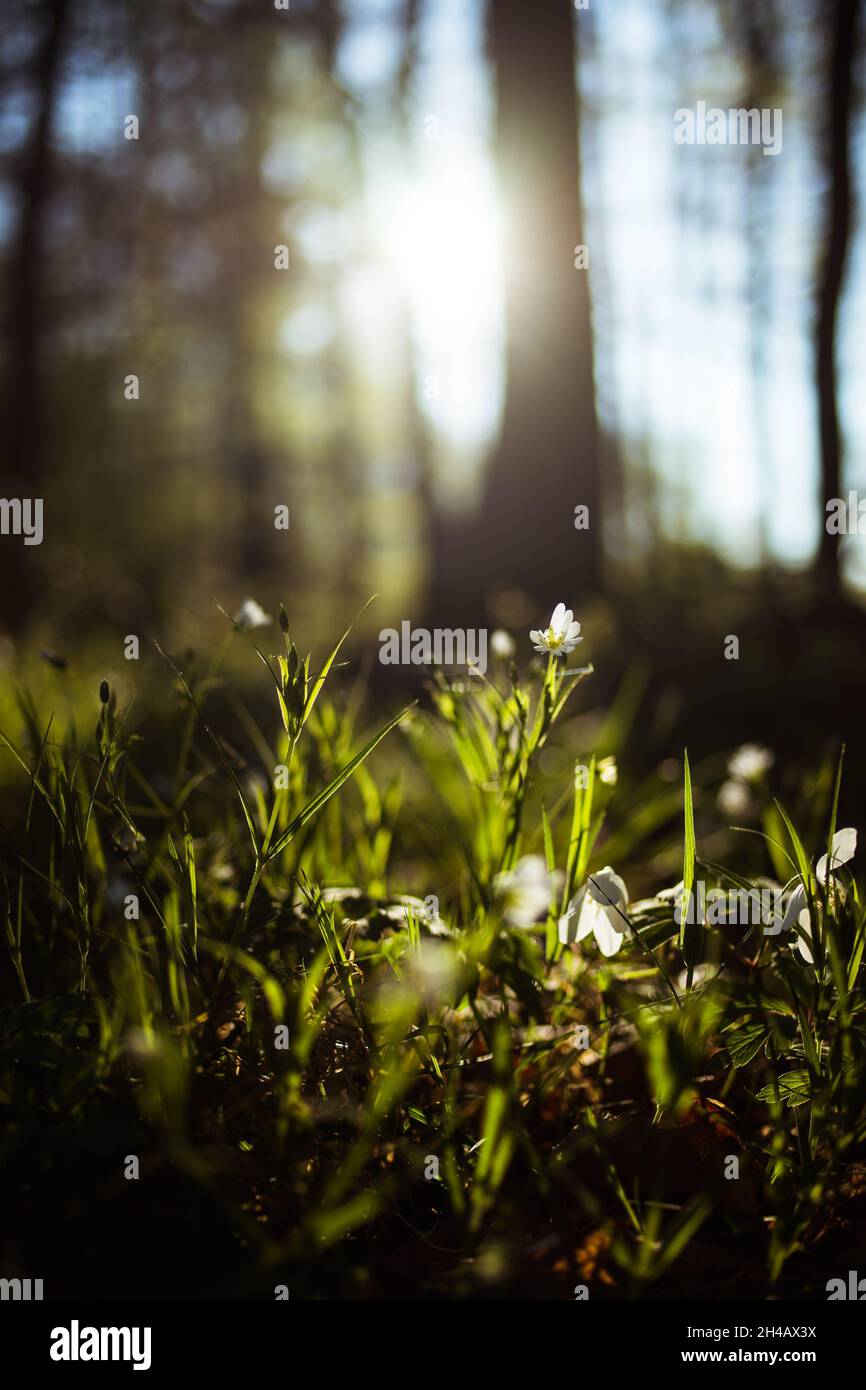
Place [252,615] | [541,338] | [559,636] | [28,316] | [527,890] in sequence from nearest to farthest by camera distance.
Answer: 1. [527,890]
2. [559,636]
3. [252,615]
4. [541,338]
5. [28,316]

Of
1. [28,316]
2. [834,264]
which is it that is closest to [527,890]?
[834,264]

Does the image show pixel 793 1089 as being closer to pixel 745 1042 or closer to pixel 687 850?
pixel 745 1042

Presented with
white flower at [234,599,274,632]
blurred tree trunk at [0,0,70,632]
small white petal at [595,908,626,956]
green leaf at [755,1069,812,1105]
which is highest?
blurred tree trunk at [0,0,70,632]

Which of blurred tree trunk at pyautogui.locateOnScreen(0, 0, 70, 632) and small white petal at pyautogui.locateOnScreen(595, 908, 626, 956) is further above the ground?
blurred tree trunk at pyautogui.locateOnScreen(0, 0, 70, 632)

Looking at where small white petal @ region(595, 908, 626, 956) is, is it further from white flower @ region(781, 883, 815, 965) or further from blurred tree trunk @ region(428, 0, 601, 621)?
blurred tree trunk @ region(428, 0, 601, 621)

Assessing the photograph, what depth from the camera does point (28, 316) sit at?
25.4ft

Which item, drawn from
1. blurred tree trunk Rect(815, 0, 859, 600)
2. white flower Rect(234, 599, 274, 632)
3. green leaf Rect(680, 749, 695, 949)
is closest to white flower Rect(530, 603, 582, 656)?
green leaf Rect(680, 749, 695, 949)

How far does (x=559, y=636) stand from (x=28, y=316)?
26.8ft

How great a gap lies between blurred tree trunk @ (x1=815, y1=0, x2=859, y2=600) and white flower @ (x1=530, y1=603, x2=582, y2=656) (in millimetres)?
5436

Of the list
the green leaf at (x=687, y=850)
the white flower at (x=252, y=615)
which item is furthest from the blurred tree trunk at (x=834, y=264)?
the green leaf at (x=687, y=850)

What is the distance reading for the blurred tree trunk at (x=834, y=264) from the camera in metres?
6.08

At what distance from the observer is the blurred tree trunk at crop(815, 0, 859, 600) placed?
6082mm

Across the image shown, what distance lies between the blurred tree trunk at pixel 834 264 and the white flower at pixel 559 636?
5.44 metres

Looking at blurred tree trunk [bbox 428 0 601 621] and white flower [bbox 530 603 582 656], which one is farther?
blurred tree trunk [bbox 428 0 601 621]
